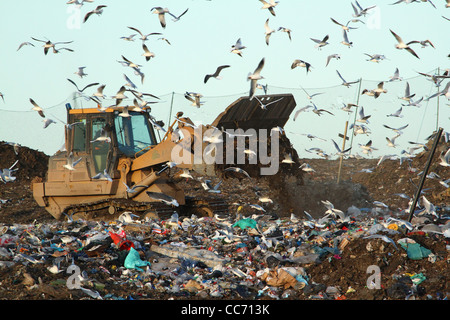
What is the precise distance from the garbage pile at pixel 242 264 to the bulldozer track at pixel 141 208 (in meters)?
2.25

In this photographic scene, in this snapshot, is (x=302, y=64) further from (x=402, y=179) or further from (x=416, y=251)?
(x=402, y=179)

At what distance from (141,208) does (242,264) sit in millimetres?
3949

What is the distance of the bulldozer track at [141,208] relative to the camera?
9.70 meters

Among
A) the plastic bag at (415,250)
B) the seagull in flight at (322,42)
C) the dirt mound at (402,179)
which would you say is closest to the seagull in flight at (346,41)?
the seagull in flight at (322,42)

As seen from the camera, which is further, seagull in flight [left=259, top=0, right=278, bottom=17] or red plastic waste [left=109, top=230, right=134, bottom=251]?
seagull in flight [left=259, top=0, right=278, bottom=17]

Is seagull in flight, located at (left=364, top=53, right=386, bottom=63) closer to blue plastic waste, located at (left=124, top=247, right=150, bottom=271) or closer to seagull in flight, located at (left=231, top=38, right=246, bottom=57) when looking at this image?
seagull in flight, located at (left=231, top=38, right=246, bottom=57)

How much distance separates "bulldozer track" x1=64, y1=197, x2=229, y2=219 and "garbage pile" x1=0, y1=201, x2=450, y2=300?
2252 mm

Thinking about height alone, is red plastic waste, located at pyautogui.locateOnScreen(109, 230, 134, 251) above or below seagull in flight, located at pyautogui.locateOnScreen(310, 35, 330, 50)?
below

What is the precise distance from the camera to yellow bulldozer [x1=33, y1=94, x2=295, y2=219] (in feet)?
31.0

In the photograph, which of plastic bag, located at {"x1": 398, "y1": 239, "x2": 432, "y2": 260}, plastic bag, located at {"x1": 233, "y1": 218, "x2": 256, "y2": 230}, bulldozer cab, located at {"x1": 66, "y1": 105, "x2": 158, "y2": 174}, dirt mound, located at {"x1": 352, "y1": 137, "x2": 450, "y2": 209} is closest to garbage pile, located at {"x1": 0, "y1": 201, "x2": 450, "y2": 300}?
plastic bag, located at {"x1": 398, "y1": 239, "x2": 432, "y2": 260}

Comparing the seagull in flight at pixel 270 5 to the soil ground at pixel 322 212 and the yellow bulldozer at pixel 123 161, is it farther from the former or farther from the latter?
the soil ground at pixel 322 212

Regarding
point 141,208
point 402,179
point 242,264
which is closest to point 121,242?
point 242,264
